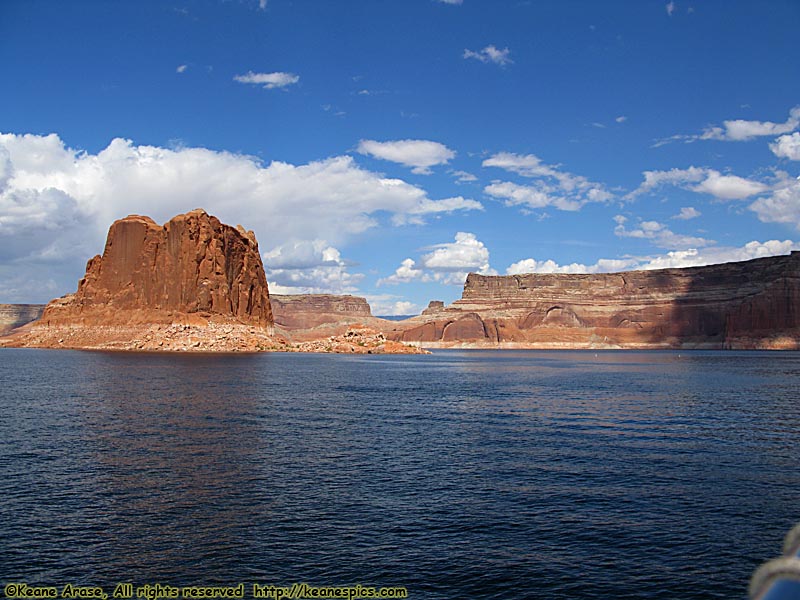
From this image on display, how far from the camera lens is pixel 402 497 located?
21062mm

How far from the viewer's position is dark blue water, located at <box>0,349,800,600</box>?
49.8ft

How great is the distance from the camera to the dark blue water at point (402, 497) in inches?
598

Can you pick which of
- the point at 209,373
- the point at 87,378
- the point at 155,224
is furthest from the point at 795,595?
the point at 155,224

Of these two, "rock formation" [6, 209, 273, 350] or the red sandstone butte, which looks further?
the red sandstone butte

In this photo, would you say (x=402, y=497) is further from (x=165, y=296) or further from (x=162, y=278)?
(x=162, y=278)

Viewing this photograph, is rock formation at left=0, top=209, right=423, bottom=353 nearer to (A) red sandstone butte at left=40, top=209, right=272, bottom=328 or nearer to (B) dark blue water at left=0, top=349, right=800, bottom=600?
(A) red sandstone butte at left=40, top=209, right=272, bottom=328

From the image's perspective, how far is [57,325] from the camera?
157125mm

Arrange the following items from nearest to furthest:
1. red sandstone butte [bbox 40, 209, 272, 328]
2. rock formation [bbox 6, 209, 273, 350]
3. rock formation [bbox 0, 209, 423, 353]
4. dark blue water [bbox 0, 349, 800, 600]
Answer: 1. dark blue water [bbox 0, 349, 800, 600]
2. rock formation [bbox 0, 209, 423, 353]
3. rock formation [bbox 6, 209, 273, 350]
4. red sandstone butte [bbox 40, 209, 272, 328]

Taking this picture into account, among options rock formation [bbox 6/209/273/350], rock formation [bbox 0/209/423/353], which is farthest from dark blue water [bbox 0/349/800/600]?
rock formation [bbox 6/209/273/350]

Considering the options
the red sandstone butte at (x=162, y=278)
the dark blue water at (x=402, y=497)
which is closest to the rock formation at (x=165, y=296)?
the red sandstone butte at (x=162, y=278)

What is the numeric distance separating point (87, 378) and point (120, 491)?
159 ft

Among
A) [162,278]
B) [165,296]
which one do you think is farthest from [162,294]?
[162,278]

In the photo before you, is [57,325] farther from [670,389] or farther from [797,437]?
[797,437]

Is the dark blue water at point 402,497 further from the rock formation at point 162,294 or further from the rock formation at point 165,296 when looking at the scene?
the rock formation at point 162,294
